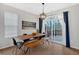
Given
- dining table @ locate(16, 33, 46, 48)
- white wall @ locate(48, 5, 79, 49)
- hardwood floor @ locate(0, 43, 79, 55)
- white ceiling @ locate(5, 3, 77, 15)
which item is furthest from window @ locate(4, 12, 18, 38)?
white wall @ locate(48, 5, 79, 49)

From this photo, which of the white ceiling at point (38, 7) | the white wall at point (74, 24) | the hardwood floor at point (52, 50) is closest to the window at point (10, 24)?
the white ceiling at point (38, 7)

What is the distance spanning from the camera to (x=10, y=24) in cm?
180

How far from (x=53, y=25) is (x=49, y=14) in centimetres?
25

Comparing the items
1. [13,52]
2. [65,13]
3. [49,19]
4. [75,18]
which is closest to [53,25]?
Answer: [49,19]

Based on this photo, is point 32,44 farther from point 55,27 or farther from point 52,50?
point 55,27

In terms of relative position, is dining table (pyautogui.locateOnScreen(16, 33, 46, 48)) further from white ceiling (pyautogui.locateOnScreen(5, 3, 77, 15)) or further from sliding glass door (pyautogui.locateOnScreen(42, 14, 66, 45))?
white ceiling (pyautogui.locateOnScreen(5, 3, 77, 15))

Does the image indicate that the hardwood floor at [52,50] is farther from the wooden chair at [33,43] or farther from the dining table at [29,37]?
the dining table at [29,37]

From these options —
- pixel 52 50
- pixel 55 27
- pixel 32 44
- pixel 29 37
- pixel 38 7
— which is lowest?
pixel 52 50

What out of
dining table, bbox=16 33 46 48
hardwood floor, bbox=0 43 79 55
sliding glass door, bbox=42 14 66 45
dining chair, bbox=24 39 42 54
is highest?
sliding glass door, bbox=42 14 66 45

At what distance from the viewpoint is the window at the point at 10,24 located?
1.77m

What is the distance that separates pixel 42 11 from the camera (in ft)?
6.14

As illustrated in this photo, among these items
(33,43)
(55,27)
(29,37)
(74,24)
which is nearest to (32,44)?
(33,43)

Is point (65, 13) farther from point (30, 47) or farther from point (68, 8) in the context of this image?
point (30, 47)

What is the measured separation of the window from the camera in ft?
5.80
